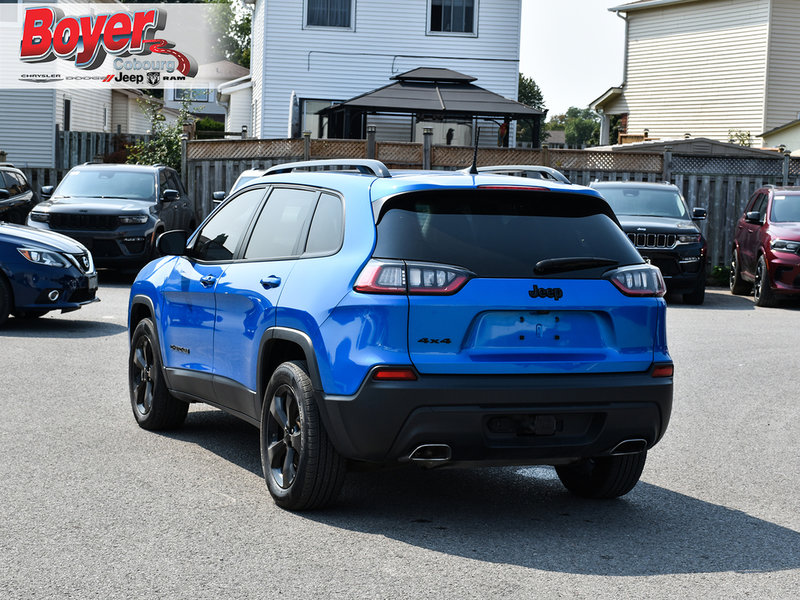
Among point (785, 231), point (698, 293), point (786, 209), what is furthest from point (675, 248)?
point (786, 209)

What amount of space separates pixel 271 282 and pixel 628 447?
1.95m

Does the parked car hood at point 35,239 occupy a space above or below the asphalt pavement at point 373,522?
above

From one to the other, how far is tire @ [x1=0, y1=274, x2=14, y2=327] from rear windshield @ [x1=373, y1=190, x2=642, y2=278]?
27.4 feet

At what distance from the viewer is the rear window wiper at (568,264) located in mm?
5539

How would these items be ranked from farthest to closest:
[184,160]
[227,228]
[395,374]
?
[184,160]
[227,228]
[395,374]

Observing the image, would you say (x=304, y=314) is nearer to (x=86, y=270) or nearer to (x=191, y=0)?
(x=86, y=270)

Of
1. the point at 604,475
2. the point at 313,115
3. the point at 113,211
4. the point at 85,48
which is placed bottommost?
the point at 604,475

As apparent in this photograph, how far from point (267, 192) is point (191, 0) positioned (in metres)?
101

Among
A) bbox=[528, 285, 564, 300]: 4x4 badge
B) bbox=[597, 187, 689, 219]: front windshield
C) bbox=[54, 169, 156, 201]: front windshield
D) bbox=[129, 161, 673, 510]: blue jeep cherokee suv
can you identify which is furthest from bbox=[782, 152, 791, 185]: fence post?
bbox=[528, 285, 564, 300]: 4x4 badge

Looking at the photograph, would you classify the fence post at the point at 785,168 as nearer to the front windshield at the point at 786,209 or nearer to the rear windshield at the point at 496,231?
the front windshield at the point at 786,209

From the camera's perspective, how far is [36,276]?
12.9 meters

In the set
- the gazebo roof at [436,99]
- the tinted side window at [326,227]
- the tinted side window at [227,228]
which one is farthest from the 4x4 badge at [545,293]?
the gazebo roof at [436,99]

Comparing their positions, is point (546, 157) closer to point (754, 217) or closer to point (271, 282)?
point (754, 217)

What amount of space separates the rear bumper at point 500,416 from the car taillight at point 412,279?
0.39 meters
